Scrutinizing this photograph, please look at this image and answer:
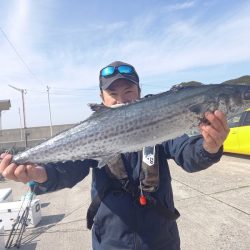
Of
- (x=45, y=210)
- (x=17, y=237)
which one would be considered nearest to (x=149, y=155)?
(x=17, y=237)

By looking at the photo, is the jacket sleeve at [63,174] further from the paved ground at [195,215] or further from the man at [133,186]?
the paved ground at [195,215]

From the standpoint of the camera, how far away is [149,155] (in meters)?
2.37

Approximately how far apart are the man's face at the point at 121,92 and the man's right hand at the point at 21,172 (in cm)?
72

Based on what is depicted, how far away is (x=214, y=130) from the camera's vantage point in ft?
7.09

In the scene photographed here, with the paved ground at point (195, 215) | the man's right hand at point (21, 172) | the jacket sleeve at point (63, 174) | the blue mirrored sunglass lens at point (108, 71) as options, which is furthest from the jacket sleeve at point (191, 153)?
the paved ground at point (195, 215)

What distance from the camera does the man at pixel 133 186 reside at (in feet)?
7.66

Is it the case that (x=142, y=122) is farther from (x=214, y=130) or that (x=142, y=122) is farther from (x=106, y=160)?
(x=214, y=130)

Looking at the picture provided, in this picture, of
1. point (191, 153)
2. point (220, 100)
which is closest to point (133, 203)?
point (191, 153)

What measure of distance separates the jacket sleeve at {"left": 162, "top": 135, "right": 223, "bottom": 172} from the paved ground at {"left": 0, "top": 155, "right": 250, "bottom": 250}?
2.44 meters

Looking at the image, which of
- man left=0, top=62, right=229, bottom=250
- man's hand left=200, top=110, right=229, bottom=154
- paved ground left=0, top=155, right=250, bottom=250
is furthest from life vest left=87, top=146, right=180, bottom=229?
paved ground left=0, top=155, right=250, bottom=250

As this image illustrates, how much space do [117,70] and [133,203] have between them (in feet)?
3.26

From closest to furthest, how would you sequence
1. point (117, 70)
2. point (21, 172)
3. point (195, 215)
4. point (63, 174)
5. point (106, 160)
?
point (106, 160) → point (21, 172) → point (63, 174) → point (117, 70) → point (195, 215)

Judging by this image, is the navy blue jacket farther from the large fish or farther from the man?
the large fish

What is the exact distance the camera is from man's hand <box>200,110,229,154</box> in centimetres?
215
